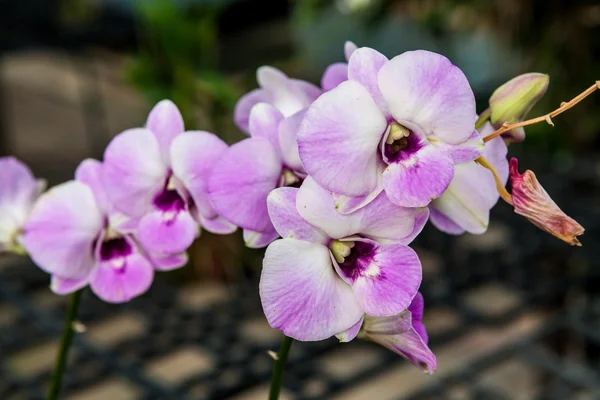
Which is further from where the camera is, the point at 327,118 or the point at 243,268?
the point at 243,268

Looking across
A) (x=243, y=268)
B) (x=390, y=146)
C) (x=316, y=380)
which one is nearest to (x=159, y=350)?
(x=316, y=380)

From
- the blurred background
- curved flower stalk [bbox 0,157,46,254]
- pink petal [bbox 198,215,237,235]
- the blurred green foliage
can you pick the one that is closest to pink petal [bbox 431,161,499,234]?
pink petal [bbox 198,215,237,235]

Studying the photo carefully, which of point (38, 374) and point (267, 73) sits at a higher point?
point (267, 73)

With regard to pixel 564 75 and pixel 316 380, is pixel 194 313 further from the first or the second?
pixel 564 75

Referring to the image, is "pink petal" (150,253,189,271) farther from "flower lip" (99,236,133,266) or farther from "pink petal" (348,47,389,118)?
"pink petal" (348,47,389,118)

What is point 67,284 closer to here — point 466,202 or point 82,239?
point 82,239

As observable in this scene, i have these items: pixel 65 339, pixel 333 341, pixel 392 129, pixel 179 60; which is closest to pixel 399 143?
pixel 392 129

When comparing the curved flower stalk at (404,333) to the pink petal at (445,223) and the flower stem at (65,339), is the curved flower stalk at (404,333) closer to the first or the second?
the pink petal at (445,223)
